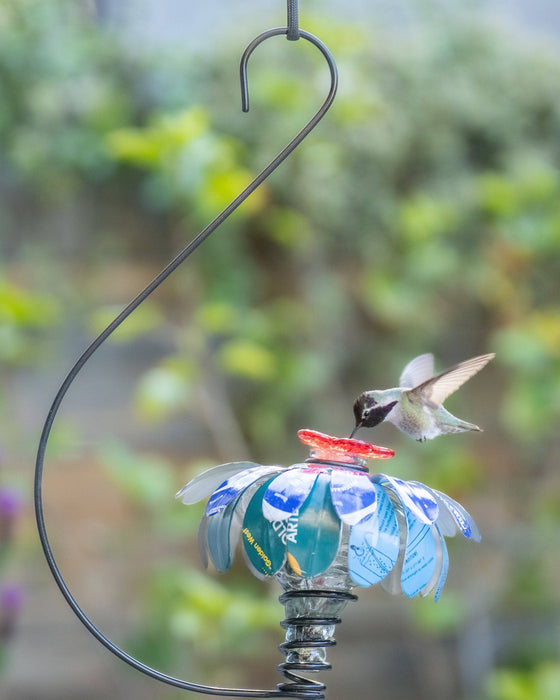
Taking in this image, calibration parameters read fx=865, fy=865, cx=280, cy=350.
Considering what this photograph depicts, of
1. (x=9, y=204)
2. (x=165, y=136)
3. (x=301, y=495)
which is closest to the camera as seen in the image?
(x=301, y=495)

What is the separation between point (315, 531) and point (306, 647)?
0.10 metres

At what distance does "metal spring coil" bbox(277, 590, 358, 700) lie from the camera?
64 cm

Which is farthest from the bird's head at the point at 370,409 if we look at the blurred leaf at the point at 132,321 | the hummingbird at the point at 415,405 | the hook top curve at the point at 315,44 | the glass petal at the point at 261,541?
the blurred leaf at the point at 132,321

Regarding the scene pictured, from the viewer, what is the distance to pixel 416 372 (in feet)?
2.54

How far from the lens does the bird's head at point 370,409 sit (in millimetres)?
713

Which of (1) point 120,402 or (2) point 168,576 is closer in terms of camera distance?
(2) point 168,576

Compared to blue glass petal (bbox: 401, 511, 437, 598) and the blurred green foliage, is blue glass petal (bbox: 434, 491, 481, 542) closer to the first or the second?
blue glass petal (bbox: 401, 511, 437, 598)

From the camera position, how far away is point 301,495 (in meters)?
0.62

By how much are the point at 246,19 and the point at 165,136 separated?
0.73m

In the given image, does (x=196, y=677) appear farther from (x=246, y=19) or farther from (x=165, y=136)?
(x=246, y=19)

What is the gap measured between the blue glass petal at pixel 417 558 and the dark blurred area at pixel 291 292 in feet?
4.51

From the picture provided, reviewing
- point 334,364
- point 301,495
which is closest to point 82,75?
point 334,364

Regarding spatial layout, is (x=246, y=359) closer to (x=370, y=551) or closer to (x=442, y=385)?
(x=442, y=385)

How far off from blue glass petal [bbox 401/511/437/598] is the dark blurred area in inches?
54.1
